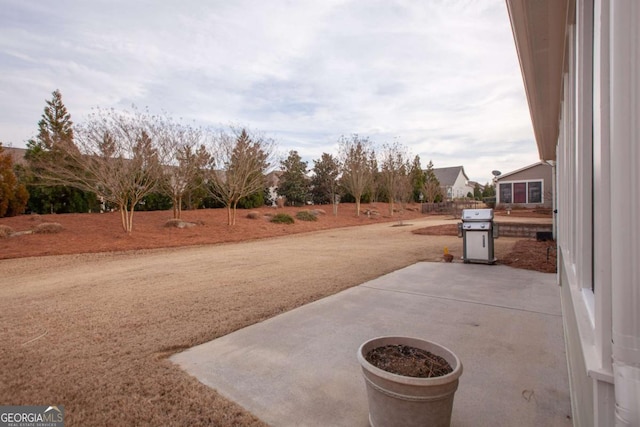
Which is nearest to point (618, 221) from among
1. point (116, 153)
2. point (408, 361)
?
point (408, 361)

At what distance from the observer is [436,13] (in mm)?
5680

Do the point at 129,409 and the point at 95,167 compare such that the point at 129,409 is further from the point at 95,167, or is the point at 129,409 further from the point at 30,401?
the point at 95,167

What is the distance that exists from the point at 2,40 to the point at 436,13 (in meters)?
10.6

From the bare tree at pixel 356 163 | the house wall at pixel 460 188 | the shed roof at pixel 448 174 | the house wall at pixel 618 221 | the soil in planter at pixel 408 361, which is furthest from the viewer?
the shed roof at pixel 448 174

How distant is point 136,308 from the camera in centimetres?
445

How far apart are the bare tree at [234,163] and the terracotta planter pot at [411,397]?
47.0 ft

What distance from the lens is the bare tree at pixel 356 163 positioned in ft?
78.3

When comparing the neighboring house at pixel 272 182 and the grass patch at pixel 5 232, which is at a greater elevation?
the neighboring house at pixel 272 182

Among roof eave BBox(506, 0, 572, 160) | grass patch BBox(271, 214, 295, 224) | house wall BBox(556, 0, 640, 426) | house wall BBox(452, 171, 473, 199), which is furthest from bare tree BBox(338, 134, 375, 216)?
house wall BBox(452, 171, 473, 199)

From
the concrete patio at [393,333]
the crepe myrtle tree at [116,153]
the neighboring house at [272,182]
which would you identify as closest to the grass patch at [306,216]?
the neighboring house at [272,182]

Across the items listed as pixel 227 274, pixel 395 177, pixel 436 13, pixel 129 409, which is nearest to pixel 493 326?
pixel 129 409

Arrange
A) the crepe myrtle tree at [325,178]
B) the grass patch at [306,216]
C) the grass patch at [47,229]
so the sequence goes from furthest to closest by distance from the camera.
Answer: the crepe myrtle tree at [325,178] → the grass patch at [306,216] → the grass patch at [47,229]

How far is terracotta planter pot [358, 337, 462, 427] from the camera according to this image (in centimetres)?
169

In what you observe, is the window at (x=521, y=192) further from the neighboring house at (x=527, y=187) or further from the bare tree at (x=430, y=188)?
the bare tree at (x=430, y=188)
